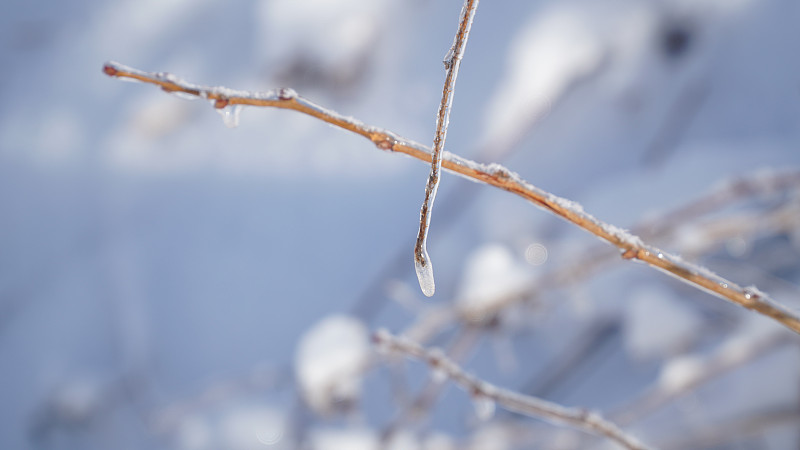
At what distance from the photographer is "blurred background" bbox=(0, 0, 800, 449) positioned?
0.73 metres

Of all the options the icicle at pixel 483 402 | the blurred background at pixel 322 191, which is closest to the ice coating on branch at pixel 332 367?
the blurred background at pixel 322 191

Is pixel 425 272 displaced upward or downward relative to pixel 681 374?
downward

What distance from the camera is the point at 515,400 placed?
31 centimetres

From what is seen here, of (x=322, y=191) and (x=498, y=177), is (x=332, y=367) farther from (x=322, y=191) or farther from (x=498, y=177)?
(x=498, y=177)

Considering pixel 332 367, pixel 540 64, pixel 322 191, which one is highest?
pixel 540 64

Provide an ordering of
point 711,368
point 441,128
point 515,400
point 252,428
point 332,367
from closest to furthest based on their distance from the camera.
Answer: point 441,128, point 515,400, point 711,368, point 332,367, point 252,428

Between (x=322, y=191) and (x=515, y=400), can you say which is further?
(x=322, y=191)

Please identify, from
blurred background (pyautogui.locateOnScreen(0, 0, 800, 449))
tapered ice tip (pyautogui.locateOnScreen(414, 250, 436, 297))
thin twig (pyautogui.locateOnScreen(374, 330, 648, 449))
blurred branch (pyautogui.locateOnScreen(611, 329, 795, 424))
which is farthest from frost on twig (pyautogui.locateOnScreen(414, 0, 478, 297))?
blurred background (pyautogui.locateOnScreen(0, 0, 800, 449))

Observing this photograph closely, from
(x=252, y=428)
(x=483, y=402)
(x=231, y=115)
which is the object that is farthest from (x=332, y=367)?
(x=231, y=115)

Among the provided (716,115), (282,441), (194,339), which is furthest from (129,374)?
(716,115)

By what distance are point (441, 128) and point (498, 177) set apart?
0.06m

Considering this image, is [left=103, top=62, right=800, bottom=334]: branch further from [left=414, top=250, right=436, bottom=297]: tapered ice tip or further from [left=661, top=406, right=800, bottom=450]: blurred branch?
[left=661, top=406, right=800, bottom=450]: blurred branch

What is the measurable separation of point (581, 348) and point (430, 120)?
0.37 meters

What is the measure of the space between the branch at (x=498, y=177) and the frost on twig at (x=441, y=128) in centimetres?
3
